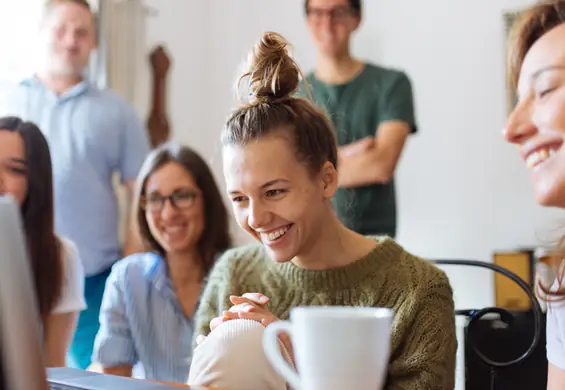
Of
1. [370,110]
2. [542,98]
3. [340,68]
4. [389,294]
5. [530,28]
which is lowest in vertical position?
[389,294]

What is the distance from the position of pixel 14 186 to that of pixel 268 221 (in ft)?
2.60

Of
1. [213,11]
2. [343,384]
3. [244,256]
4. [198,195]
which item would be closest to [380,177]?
[198,195]

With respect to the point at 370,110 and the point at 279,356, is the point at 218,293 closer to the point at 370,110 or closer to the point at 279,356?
the point at 279,356

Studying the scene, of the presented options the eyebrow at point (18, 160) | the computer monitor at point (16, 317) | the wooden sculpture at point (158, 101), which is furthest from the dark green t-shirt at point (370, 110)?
the wooden sculpture at point (158, 101)

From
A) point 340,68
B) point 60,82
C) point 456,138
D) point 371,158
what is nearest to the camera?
point 371,158

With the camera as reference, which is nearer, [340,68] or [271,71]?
[271,71]

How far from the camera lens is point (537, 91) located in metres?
0.80

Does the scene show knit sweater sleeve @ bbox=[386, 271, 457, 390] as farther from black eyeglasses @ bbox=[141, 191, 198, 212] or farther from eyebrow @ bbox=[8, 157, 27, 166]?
eyebrow @ bbox=[8, 157, 27, 166]

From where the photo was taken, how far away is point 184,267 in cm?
180

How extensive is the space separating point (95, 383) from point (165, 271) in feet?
3.38

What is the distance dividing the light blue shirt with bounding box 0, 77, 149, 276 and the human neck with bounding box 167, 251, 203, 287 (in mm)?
633

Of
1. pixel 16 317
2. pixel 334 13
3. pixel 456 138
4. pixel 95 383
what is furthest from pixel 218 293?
pixel 456 138

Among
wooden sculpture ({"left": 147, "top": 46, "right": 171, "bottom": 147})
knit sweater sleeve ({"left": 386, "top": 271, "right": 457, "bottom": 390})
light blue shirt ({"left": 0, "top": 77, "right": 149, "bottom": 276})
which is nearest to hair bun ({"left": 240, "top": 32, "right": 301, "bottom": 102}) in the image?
knit sweater sleeve ({"left": 386, "top": 271, "right": 457, "bottom": 390})

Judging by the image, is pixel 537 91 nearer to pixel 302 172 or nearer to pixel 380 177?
pixel 302 172
